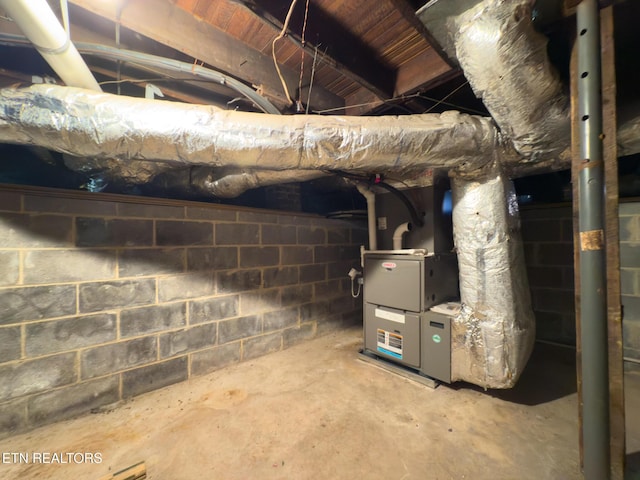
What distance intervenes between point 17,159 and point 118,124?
52.2 inches

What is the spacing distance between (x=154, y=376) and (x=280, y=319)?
103 centimetres

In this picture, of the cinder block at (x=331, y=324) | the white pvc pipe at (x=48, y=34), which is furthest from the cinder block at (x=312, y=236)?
the white pvc pipe at (x=48, y=34)

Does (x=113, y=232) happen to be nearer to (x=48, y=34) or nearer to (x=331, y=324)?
(x=48, y=34)

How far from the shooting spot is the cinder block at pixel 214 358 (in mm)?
1940

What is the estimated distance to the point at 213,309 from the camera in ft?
6.66

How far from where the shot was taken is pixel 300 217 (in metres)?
2.58

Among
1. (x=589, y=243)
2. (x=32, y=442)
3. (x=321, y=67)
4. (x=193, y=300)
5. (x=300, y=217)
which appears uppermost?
(x=321, y=67)

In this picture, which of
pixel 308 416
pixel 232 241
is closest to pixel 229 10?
pixel 232 241

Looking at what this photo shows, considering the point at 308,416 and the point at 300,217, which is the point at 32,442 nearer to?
the point at 308,416

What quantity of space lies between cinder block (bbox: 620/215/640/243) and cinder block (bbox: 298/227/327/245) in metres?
2.56

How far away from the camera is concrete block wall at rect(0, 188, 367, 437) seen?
4.59ft

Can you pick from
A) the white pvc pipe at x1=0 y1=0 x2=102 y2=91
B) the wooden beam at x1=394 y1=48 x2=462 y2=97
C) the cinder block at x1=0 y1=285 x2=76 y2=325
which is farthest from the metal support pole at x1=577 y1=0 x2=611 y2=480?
the cinder block at x1=0 y1=285 x2=76 y2=325

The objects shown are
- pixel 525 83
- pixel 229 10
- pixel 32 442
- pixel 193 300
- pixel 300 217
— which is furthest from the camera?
pixel 300 217

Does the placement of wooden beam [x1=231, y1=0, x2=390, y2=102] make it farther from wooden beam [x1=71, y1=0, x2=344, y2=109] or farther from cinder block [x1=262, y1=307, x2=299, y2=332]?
cinder block [x1=262, y1=307, x2=299, y2=332]
